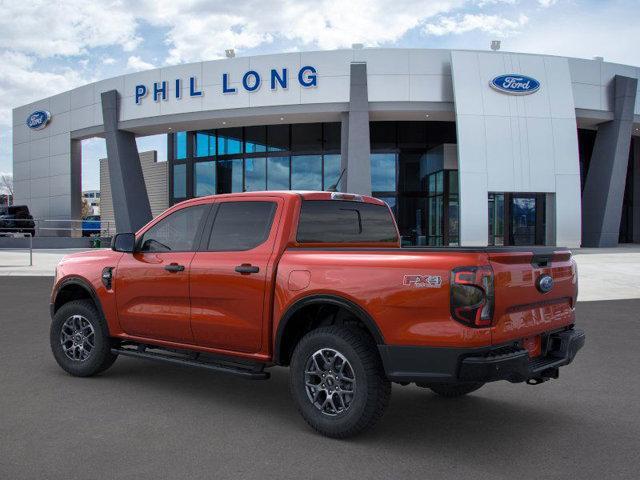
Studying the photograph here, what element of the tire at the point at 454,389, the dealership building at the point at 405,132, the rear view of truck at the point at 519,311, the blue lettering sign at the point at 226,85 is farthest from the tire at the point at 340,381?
the blue lettering sign at the point at 226,85

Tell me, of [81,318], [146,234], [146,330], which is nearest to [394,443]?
[146,330]

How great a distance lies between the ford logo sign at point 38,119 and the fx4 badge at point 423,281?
3675 cm

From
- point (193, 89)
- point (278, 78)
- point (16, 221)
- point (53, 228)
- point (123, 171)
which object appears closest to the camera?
point (278, 78)

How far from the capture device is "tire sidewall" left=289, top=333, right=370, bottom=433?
3980mm

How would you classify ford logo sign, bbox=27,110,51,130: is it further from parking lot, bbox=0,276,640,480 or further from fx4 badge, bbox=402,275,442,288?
fx4 badge, bbox=402,275,442,288

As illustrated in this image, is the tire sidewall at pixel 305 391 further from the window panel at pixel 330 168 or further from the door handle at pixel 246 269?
the window panel at pixel 330 168

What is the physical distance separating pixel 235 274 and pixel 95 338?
1993 millimetres

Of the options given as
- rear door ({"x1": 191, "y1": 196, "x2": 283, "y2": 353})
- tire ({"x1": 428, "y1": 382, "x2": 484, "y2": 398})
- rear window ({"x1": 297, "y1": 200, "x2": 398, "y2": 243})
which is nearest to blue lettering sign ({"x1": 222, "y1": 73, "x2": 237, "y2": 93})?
rear window ({"x1": 297, "y1": 200, "x2": 398, "y2": 243})

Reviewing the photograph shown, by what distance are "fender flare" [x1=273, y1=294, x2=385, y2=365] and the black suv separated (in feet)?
99.3

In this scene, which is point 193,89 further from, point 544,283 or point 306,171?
point 544,283

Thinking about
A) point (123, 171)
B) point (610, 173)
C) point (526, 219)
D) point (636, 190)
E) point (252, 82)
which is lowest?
point (526, 219)

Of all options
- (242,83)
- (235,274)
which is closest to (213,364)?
(235,274)

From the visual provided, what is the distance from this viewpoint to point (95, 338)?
580 centimetres

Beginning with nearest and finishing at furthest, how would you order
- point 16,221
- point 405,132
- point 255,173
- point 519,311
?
point 519,311 < point 405,132 < point 16,221 < point 255,173
